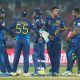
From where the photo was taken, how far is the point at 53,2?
104 feet

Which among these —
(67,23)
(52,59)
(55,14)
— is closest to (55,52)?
(52,59)

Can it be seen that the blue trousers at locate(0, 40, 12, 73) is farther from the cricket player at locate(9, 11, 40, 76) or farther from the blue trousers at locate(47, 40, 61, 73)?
the blue trousers at locate(47, 40, 61, 73)

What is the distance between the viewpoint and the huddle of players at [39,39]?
15.1 meters

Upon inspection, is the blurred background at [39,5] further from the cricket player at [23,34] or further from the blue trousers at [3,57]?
the cricket player at [23,34]

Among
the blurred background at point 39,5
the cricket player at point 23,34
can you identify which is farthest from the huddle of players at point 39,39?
the blurred background at point 39,5

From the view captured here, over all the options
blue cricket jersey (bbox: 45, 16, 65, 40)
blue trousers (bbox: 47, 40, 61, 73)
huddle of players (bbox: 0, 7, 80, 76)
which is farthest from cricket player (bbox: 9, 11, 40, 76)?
blue trousers (bbox: 47, 40, 61, 73)

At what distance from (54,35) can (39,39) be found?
0.60 m

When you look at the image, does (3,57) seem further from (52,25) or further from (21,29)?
(52,25)

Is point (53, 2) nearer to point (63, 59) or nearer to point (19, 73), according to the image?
point (63, 59)

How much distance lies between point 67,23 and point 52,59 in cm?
1447

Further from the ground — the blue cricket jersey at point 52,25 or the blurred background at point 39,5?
the blurred background at point 39,5

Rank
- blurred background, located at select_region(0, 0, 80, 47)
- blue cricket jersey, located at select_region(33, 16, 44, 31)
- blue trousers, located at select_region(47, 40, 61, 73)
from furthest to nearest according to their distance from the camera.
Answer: blurred background, located at select_region(0, 0, 80, 47), blue trousers, located at select_region(47, 40, 61, 73), blue cricket jersey, located at select_region(33, 16, 44, 31)

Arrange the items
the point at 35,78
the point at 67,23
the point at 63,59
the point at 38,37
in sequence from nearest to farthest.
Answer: the point at 35,78, the point at 38,37, the point at 63,59, the point at 67,23

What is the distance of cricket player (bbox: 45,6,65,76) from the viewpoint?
15.8 metres
